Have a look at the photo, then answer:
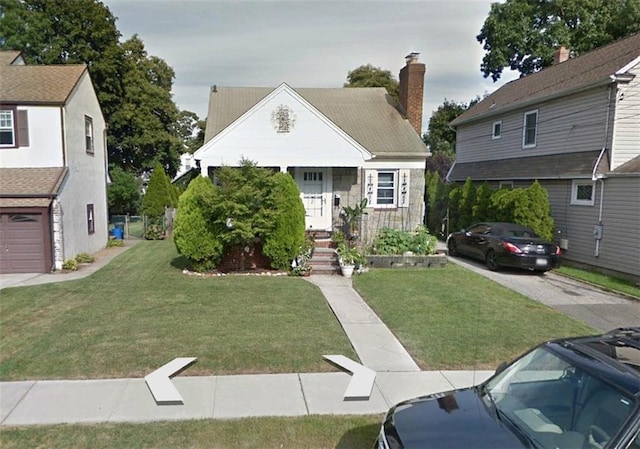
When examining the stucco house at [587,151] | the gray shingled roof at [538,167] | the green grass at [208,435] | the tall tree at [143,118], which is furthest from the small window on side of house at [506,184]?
the tall tree at [143,118]

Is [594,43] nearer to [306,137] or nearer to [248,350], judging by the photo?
[306,137]

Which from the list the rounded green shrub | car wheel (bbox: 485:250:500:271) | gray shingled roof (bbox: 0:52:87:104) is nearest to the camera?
the rounded green shrub

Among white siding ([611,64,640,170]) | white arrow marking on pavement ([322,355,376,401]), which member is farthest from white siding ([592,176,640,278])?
white arrow marking on pavement ([322,355,376,401])

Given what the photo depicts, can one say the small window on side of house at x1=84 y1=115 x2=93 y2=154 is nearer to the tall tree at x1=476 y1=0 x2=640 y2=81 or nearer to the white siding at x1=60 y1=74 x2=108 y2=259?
the white siding at x1=60 y1=74 x2=108 y2=259

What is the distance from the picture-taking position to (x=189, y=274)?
38.2ft

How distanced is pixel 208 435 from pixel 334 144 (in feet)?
39.6

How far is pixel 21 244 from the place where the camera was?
12438mm

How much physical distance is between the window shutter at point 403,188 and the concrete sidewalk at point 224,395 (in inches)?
438

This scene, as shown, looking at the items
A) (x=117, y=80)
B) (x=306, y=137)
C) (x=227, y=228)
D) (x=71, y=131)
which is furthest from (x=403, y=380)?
(x=117, y=80)

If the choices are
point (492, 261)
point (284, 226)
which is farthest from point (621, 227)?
point (284, 226)

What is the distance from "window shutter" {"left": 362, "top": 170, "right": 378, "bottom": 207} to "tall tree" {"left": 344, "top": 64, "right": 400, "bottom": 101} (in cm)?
2303

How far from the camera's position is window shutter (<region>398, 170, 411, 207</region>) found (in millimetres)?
16547

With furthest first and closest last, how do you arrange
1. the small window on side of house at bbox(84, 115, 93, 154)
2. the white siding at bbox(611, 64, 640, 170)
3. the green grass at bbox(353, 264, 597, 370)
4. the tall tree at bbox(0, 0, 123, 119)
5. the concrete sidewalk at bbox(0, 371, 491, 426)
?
the tall tree at bbox(0, 0, 123, 119) < the small window on side of house at bbox(84, 115, 93, 154) < the white siding at bbox(611, 64, 640, 170) < the green grass at bbox(353, 264, 597, 370) < the concrete sidewalk at bbox(0, 371, 491, 426)

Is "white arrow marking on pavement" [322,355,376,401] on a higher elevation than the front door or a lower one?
lower
